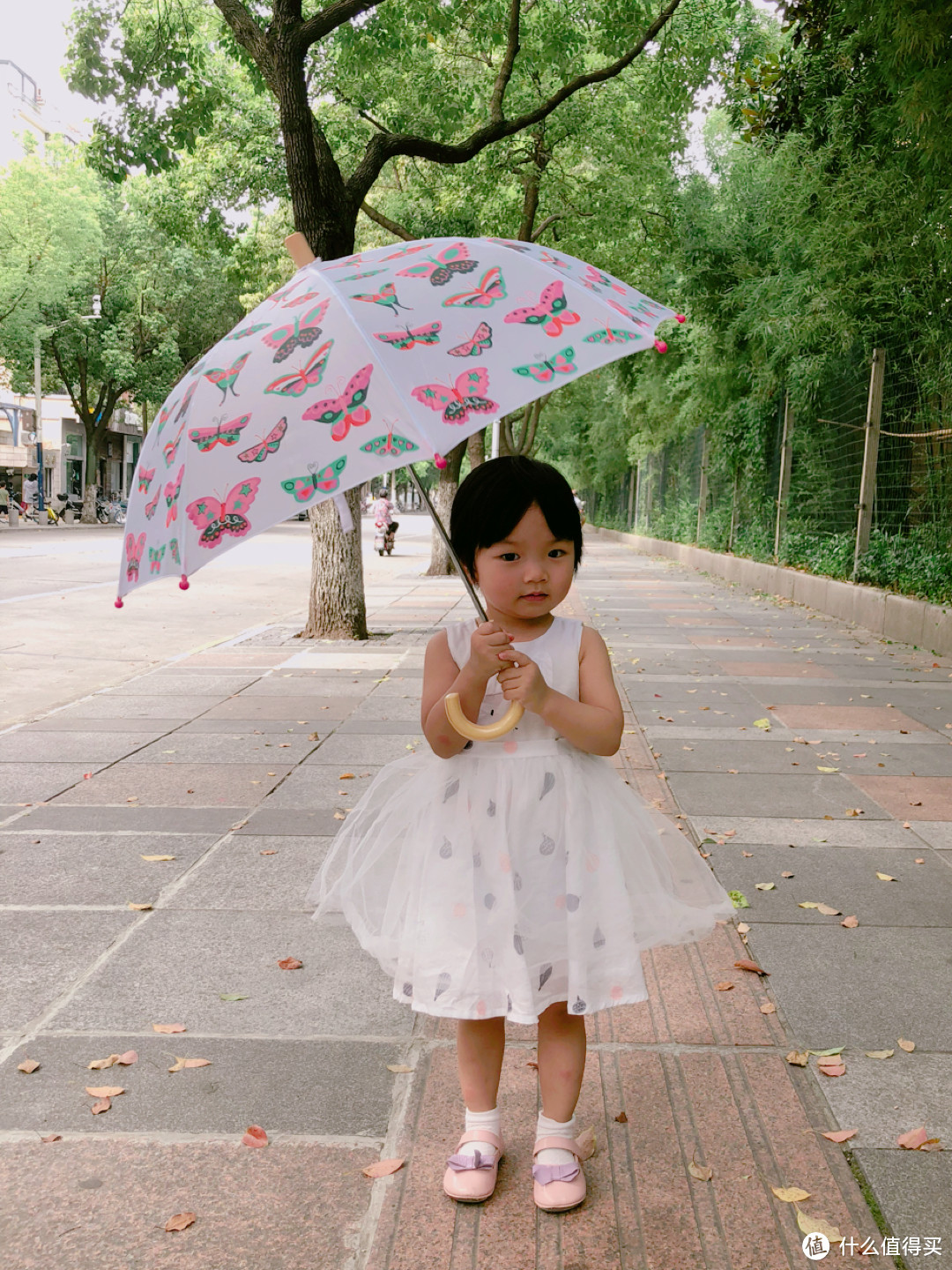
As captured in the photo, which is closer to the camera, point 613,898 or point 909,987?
point 613,898

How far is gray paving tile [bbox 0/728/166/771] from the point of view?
5887mm

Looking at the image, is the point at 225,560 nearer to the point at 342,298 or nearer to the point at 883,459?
the point at 883,459

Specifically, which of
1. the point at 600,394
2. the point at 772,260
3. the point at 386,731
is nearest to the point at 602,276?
the point at 386,731

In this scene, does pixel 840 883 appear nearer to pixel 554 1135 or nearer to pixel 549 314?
pixel 554 1135

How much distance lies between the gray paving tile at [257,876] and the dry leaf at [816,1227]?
1.94 metres

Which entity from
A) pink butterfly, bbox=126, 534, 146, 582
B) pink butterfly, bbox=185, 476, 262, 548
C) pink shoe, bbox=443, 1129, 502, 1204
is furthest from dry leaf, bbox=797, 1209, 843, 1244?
pink butterfly, bbox=126, 534, 146, 582

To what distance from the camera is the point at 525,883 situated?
217 cm

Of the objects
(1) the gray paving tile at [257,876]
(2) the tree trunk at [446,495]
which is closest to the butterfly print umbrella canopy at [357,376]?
(1) the gray paving tile at [257,876]

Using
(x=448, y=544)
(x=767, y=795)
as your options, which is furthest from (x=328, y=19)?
(x=448, y=544)

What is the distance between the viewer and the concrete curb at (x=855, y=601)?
390 inches

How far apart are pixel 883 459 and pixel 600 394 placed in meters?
17.1

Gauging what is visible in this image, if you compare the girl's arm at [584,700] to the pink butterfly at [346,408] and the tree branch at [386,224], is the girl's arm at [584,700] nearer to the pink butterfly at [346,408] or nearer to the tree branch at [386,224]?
the pink butterfly at [346,408]

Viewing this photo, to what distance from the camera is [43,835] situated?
14.8 feet

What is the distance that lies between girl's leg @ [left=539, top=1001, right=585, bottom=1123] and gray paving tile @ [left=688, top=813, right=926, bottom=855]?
231cm
